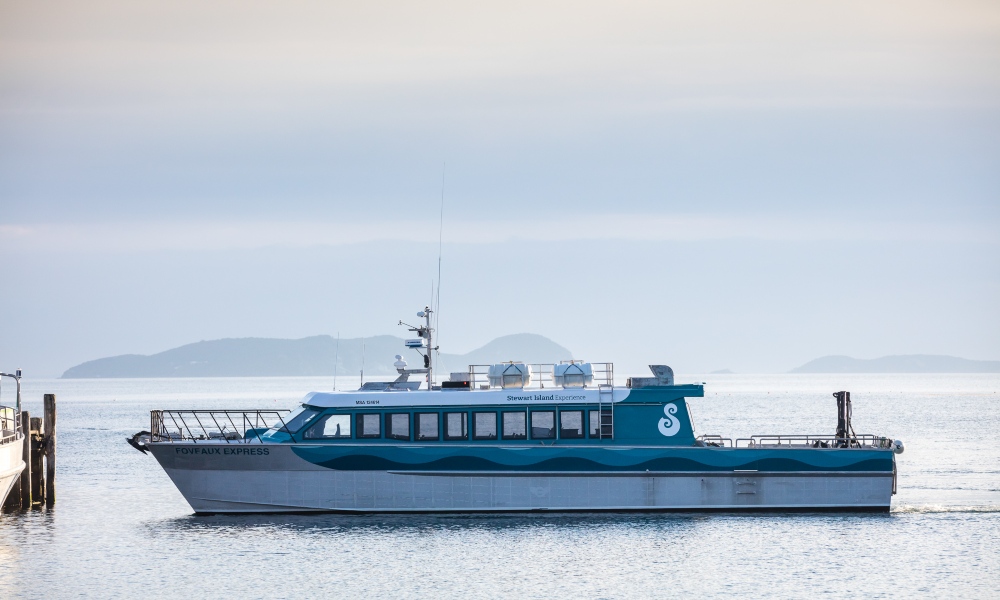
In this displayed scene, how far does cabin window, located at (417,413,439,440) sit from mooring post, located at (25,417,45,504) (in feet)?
37.4

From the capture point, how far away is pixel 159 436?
1205 inches

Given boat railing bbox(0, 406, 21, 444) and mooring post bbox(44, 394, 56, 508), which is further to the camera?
mooring post bbox(44, 394, 56, 508)

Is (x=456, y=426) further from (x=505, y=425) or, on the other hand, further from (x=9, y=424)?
(x=9, y=424)

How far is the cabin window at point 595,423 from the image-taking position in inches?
1202

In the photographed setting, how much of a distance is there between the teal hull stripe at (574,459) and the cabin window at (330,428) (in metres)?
0.45

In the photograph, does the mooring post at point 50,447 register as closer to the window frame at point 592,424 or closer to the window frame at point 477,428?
the window frame at point 477,428

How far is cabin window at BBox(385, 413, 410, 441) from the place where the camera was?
99.8 feet

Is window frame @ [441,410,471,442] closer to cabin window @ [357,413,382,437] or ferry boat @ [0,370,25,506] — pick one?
cabin window @ [357,413,382,437]

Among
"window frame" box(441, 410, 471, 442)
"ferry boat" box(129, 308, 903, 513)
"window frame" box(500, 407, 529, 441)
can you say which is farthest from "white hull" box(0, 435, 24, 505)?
"window frame" box(500, 407, 529, 441)

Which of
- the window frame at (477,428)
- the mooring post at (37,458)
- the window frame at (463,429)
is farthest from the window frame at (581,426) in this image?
the mooring post at (37,458)

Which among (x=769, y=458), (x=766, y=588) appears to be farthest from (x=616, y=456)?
(x=766, y=588)

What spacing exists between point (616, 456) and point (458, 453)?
155 inches

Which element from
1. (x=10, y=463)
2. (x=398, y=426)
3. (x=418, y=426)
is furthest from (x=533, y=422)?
(x=10, y=463)

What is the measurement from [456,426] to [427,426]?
28.6 inches
